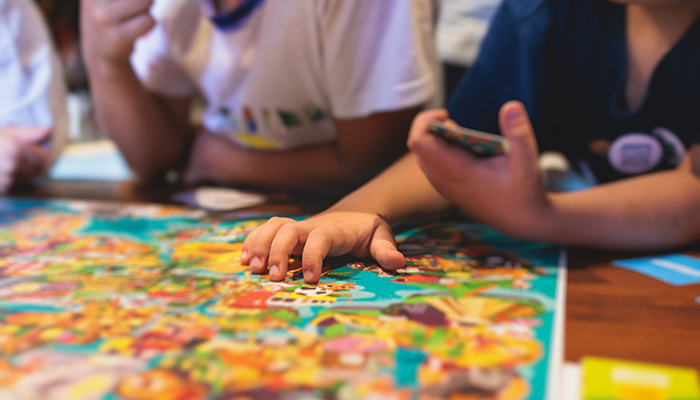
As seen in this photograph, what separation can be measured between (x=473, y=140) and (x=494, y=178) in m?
0.06

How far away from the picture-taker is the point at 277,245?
46 cm

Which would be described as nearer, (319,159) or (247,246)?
(247,246)

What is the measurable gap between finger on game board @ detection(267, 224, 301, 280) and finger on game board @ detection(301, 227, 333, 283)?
0.05 ft

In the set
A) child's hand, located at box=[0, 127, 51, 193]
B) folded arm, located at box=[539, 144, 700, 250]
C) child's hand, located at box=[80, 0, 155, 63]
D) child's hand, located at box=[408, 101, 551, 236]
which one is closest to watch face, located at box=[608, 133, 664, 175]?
folded arm, located at box=[539, 144, 700, 250]

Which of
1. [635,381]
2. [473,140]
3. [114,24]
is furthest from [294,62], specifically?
[635,381]

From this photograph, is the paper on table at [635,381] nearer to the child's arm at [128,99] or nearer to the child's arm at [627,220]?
the child's arm at [627,220]

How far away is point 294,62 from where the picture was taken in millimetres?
784

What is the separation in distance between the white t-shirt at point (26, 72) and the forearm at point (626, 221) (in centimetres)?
103

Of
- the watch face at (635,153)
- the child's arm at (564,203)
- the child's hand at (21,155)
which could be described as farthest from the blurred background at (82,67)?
the child's arm at (564,203)

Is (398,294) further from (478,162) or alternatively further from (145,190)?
(145,190)

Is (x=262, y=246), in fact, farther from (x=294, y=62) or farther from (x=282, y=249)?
(x=294, y=62)

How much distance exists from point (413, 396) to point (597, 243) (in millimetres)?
359

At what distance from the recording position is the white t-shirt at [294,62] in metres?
0.72

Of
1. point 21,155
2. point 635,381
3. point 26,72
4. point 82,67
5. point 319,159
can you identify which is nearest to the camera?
point 635,381
